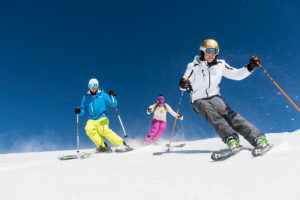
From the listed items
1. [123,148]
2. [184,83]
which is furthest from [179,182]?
[123,148]

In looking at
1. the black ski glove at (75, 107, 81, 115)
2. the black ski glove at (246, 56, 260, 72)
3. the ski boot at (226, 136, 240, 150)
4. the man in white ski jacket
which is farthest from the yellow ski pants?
the black ski glove at (246, 56, 260, 72)

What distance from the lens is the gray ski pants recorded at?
3861mm

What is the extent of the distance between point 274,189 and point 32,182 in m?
2.48

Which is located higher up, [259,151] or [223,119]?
[223,119]

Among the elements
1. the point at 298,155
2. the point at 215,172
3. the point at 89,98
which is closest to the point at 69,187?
the point at 215,172

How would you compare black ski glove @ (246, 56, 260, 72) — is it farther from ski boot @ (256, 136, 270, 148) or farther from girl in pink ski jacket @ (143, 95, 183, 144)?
girl in pink ski jacket @ (143, 95, 183, 144)

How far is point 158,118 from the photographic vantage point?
10219 millimetres

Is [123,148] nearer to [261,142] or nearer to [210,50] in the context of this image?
[210,50]

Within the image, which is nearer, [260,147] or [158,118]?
[260,147]

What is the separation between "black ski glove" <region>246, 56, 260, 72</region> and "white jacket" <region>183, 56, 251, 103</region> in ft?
0.36

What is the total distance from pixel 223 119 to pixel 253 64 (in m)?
1.18

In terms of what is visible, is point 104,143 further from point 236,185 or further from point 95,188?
point 236,185

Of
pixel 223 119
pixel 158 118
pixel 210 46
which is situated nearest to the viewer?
pixel 223 119

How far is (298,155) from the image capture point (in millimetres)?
2830
